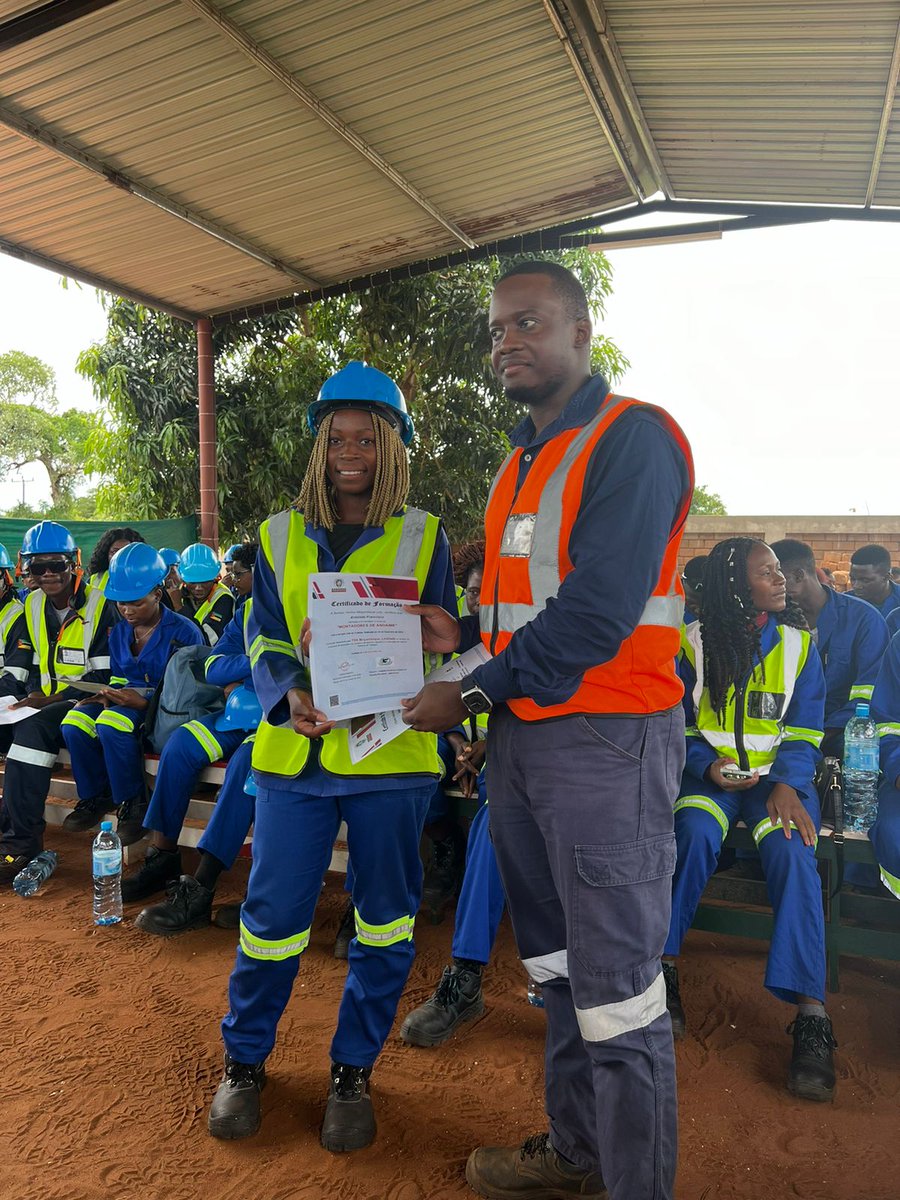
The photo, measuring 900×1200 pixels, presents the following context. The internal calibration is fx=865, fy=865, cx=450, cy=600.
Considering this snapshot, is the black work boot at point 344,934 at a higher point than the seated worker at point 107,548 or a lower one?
lower

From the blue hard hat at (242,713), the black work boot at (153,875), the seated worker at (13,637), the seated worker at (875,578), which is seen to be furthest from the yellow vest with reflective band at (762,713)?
the seated worker at (13,637)

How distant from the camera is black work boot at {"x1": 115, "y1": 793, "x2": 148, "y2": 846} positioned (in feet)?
17.1

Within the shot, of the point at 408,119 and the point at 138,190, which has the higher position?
the point at 408,119

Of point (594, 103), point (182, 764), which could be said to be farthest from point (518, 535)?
point (594, 103)

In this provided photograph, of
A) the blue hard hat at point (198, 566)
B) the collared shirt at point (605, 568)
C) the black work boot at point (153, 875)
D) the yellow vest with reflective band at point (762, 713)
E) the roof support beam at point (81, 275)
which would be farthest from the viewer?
the blue hard hat at point (198, 566)

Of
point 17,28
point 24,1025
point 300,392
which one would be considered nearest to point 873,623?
point 24,1025

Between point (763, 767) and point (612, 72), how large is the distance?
16.3ft

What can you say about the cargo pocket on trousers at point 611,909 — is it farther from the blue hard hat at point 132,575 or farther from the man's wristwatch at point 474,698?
the blue hard hat at point 132,575

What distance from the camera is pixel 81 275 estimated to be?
343 inches

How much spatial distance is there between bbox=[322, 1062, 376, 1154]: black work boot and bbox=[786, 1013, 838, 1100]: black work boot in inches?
59.1

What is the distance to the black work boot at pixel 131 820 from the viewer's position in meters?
5.21

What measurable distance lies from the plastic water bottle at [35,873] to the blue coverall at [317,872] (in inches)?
106

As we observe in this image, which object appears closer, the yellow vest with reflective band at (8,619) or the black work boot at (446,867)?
the black work boot at (446,867)

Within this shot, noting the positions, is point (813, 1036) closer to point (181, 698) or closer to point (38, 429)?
point (181, 698)
